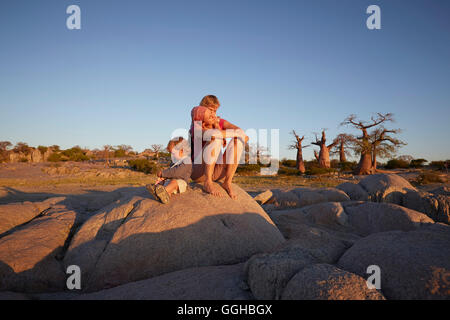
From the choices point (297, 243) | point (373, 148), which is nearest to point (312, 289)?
point (297, 243)

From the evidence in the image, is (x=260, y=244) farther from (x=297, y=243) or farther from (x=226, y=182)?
(x=226, y=182)

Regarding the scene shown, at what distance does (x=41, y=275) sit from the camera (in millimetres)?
2492

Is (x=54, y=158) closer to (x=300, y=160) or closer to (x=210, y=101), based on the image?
(x=300, y=160)

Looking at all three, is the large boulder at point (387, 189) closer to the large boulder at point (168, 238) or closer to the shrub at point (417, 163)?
the large boulder at point (168, 238)

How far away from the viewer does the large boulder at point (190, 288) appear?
5.65ft

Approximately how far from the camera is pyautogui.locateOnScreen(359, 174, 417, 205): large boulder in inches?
256

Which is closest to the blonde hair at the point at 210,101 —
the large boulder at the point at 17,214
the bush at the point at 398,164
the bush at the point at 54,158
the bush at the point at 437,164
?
the large boulder at the point at 17,214

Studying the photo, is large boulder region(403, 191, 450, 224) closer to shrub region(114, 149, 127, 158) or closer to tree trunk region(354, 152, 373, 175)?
tree trunk region(354, 152, 373, 175)

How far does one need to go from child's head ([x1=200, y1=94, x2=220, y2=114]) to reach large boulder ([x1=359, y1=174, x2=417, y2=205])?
18.8 feet

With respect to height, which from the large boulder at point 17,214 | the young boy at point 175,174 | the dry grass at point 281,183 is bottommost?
the dry grass at point 281,183

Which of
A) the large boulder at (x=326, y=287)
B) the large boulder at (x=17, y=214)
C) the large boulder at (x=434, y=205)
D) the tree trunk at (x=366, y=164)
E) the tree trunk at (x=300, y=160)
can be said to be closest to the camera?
the large boulder at (x=326, y=287)

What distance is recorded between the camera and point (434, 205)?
17.3 feet

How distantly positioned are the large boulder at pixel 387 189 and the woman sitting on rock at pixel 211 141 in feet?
17.3
